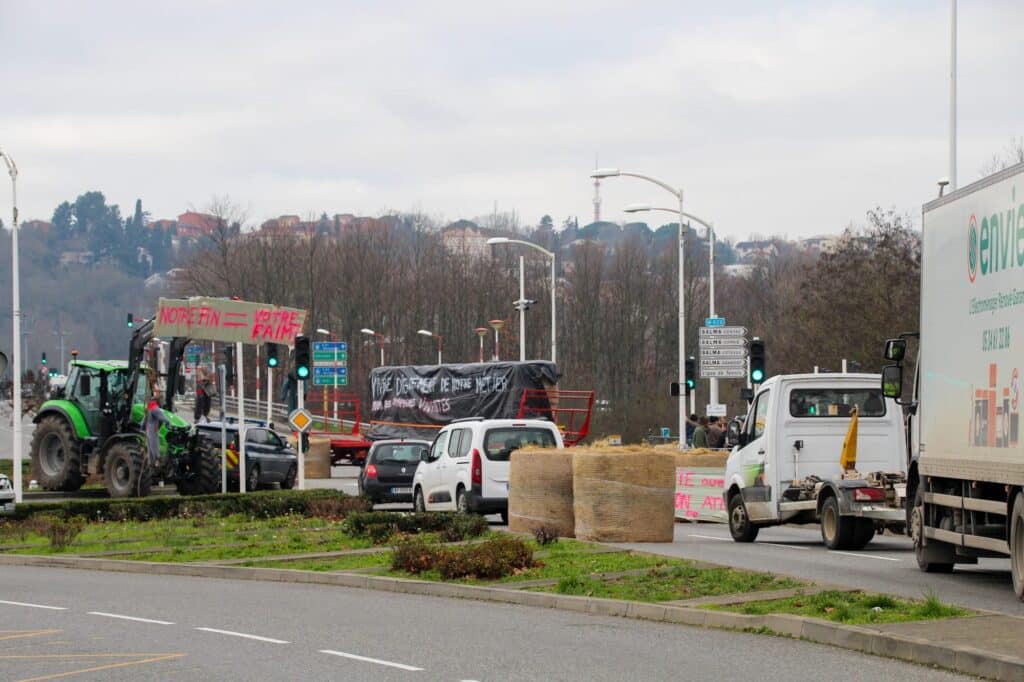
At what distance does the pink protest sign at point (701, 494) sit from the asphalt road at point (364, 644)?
13532 millimetres

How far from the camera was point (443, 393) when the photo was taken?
5153 centimetres

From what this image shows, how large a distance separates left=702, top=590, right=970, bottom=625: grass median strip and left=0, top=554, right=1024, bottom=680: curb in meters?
0.28

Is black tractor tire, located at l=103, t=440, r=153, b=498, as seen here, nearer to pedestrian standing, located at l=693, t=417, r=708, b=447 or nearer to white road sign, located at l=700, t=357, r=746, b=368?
pedestrian standing, located at l=693, t=417, r=708, b=447

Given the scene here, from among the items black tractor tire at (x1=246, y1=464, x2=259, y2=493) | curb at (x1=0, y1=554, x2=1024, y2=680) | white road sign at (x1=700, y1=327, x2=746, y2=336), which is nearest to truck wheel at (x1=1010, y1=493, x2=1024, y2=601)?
curb at (x1=0, y1=554, x2=1024, y2=680)

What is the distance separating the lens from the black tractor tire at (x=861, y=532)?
2177 cm

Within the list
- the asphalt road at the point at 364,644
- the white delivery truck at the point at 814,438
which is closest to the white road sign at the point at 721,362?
the white delivery truck at the point at 814,438

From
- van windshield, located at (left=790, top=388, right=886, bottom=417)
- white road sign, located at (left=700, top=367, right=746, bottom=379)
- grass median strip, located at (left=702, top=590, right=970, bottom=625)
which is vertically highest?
white road sign, located at (left=700, top=367, right=746, bottom=379)

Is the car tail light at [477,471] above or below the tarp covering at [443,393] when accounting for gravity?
below

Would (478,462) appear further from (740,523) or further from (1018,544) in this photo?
(1018,544)

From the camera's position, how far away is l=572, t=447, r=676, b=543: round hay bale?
22438 millimetres

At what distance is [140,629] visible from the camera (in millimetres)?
13750

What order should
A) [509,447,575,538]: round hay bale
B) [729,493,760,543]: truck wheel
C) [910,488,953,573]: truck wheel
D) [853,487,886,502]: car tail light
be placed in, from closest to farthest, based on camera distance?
[910,488,953,573]: truck wheel, [853,487,886,502]: car tail light, [509,447,575,538]: round hay bale, [729,493,760,543]: truck wheel

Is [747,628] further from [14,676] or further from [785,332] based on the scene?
[785,332]

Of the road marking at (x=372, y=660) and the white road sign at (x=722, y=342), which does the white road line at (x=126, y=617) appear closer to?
the road marking at (x=372, y=660)
